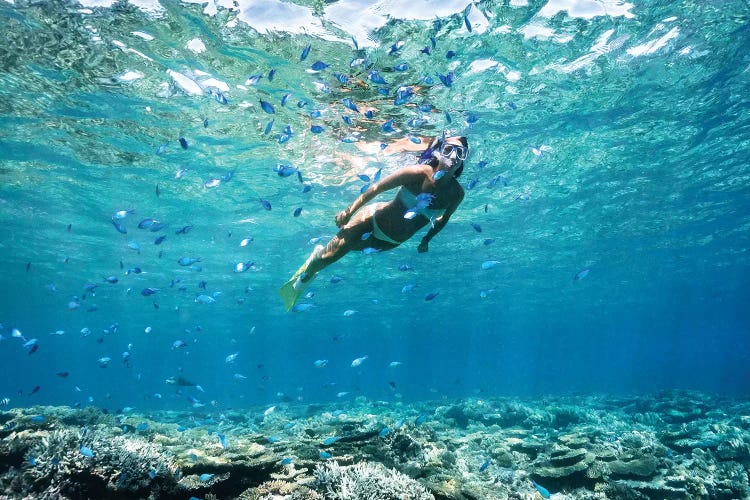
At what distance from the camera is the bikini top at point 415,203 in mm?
6336

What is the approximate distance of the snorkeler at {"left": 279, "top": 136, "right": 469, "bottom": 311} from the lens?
20.1 ft

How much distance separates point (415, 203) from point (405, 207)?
20 centimetres

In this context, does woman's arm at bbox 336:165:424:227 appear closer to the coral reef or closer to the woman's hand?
the woman's hand

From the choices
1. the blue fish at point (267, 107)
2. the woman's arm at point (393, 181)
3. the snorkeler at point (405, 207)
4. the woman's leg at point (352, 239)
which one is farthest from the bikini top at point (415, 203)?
the blue fish at point (267, 107)

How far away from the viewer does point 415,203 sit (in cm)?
658

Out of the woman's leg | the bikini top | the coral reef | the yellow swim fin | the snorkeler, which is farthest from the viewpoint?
the yellow swim fin

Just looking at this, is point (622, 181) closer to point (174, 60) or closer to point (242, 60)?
point (242, 60)

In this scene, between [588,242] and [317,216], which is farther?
[588,242]

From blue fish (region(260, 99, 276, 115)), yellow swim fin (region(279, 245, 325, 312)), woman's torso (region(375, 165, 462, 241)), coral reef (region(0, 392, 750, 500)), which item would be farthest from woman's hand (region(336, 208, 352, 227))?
coral reef (region(0, 392, 750, 500))

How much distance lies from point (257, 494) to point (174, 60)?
1168 cm

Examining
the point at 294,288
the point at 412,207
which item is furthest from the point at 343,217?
the point at 294,288

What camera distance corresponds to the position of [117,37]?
10.4 m

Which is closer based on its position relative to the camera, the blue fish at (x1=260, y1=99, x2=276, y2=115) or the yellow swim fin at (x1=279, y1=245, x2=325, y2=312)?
the blue fish at (x1=260, y1=99, x2=276, y2=115)

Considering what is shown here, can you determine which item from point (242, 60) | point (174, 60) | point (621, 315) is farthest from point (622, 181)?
point (621, 315)
